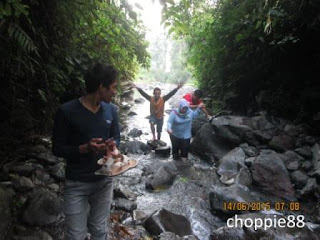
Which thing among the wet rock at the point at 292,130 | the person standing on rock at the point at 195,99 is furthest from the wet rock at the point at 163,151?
the wet rock at the point at 292,130

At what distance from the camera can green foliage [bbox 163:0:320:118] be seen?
702cm

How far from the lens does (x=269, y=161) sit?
6105mm

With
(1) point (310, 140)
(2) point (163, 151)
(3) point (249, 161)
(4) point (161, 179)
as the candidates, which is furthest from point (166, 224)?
(1) point (310, 140)

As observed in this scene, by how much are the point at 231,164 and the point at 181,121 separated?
1744mm

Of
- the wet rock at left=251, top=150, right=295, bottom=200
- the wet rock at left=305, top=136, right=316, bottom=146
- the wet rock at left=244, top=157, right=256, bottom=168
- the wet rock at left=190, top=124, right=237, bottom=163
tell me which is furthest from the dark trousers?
the wet rock at left=305, top=136, right=316, bottom=146

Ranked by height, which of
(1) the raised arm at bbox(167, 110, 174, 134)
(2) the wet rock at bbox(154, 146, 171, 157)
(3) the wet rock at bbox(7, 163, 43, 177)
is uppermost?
(1) the raised arm at bbox(167, 110, 174, 134)

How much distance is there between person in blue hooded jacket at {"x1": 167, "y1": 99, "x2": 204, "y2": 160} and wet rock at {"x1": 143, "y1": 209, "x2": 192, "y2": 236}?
10.2ft

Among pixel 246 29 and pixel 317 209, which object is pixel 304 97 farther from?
Result: pixel 317 209

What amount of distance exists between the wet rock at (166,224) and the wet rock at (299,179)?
2.82 meters

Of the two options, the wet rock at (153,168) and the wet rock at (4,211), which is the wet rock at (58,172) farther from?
the wet rock at (153,168)

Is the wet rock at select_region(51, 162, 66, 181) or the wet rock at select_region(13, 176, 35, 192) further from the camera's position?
the wet rock at select_region(51, 162, 66, 181)

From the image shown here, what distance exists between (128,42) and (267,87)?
185 inches

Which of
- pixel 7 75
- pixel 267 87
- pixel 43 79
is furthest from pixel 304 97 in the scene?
pixel 7 75
